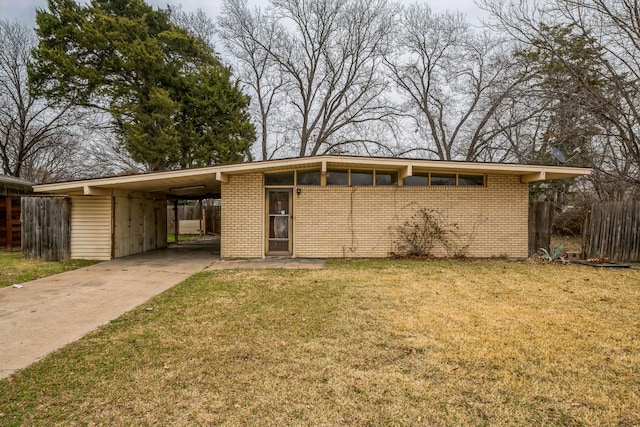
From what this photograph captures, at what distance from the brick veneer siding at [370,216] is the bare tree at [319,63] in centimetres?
1224

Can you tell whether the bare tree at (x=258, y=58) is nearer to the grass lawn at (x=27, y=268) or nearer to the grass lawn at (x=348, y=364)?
the grass lawn at (x=27, y=268)

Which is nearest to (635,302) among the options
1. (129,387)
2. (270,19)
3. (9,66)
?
(129,387)

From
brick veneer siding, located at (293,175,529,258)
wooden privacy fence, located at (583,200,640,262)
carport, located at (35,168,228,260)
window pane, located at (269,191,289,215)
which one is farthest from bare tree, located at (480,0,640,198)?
carport, located at (35,168,228,260)

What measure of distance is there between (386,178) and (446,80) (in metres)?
13.8

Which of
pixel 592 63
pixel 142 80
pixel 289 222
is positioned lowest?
pixel 289 222

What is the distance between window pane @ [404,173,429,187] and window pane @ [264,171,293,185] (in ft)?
11.1

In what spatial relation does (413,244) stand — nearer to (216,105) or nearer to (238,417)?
(238,417)

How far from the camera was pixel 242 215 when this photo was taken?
9789 millimetres

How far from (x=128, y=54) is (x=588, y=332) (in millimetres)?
18335

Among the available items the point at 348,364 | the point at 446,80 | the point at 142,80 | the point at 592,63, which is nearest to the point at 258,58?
the point at 142,80

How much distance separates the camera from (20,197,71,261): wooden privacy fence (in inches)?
370

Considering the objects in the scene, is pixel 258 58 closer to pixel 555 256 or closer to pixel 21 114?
pixel 21 114

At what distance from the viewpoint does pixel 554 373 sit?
2.96 m

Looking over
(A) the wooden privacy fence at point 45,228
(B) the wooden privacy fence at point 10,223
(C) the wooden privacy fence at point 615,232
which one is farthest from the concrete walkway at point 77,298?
(C) the wooden privacy fence at point 615,232
